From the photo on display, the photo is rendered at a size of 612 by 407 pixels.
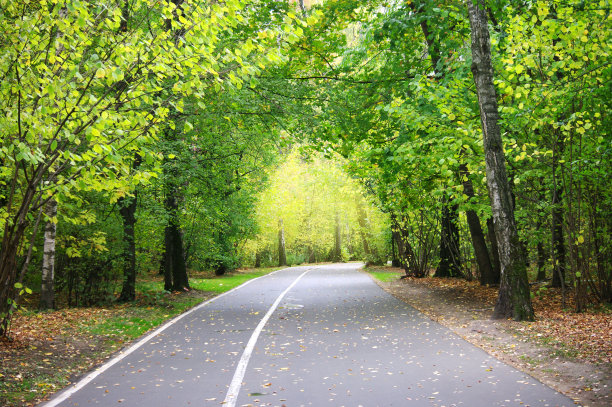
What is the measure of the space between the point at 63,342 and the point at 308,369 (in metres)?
4.86

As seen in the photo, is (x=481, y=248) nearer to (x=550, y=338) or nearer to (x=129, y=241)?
(x=550, y=338)

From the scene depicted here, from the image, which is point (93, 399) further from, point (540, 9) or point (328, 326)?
point (540, 9)

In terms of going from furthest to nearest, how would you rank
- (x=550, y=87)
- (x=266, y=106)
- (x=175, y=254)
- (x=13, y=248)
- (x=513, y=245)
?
(x=175, y=254)
(x=266, y=106)
(x=513, y=245)
(x=550, y=87)
(x=13, y=248)

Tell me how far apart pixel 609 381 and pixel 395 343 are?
361cm

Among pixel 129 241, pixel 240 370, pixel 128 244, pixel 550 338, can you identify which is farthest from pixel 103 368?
pixel 129 241

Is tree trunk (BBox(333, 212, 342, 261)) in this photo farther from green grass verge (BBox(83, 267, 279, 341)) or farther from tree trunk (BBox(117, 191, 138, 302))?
tree trunk (BBox(117, 191, 138, 302))

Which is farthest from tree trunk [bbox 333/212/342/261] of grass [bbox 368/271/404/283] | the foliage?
grass [bbox 368/271/404/283]

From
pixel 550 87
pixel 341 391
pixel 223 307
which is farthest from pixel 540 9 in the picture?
pixel 223 307

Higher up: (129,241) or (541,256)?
(129,241)

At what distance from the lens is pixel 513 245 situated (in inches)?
411

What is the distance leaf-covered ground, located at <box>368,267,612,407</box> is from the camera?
6125 millimetres

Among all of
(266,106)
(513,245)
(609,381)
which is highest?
(266,106)

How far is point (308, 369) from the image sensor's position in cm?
719

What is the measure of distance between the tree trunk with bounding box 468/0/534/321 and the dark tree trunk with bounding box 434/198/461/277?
30.1 feet
